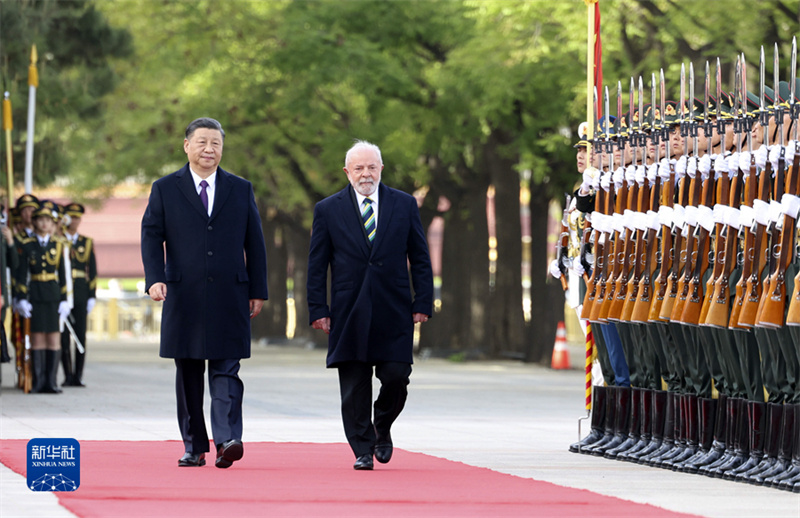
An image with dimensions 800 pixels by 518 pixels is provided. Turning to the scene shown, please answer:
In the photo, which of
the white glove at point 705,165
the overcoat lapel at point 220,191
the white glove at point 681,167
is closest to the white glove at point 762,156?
the white glove at point 705,165

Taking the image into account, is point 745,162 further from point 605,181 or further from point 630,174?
point 605,181

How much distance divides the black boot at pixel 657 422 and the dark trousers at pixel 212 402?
2.83 m

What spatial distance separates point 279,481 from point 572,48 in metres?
15.1

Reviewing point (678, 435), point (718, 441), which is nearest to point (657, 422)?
point (678, 435)

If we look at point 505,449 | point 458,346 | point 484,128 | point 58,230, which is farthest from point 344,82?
point 505,449

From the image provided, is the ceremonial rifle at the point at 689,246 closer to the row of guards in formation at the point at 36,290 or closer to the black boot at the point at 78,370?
the row of guards in formation at the point at 36,290

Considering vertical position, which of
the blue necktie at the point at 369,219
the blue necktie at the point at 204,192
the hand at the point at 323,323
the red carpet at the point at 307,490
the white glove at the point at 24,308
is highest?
the blue necktie at the point at 204,192

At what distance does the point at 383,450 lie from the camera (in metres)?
11.5

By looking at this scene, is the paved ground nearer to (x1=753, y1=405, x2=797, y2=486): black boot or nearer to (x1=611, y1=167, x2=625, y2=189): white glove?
(x1=753, y1=405, x2=797, y2=486): black boot

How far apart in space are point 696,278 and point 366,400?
223 cm

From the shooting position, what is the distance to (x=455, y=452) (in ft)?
42.2

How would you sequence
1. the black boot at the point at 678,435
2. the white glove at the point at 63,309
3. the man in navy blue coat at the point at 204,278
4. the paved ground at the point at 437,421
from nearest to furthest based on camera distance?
the paved ground at the point at 437,421, the man in navy blue coat at the point at 204,278, the black boot at the point at 678,435, the white glove at the point at 63,309

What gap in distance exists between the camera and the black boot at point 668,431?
1181 cm

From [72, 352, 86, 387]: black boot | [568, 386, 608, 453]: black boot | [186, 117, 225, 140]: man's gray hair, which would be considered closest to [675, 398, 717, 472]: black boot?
[568, 386, 608, 453]: black boot
